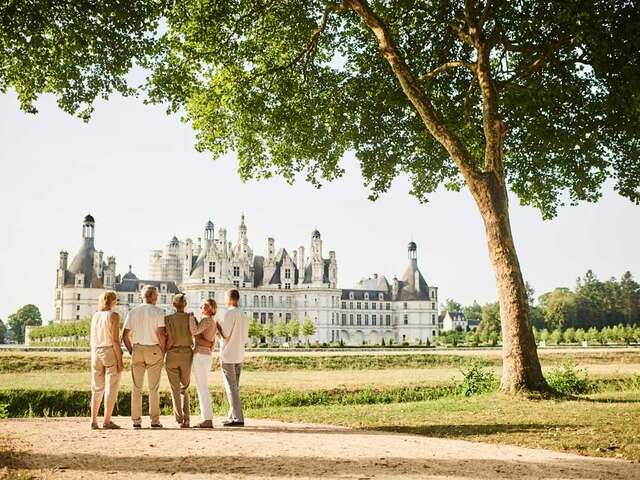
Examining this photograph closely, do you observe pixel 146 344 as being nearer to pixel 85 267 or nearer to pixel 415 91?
pixel 415 91

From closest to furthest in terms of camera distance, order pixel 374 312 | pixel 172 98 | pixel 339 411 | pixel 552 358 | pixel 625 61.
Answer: pixel 339 411 < pixel 625 61 < pixel 172 98 < pixel 552 358 < pixel 374 312

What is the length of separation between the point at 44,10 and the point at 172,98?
3.35 m

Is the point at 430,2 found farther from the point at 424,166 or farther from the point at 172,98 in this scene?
the point at 172,98

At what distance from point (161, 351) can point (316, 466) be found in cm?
309

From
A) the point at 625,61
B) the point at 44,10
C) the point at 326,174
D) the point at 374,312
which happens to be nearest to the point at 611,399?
the point at 625,61

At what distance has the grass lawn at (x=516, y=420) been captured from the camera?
6.74 meters

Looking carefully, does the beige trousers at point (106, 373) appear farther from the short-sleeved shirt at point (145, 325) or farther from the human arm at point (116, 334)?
the short-sleeved shirt at point (145, 325)

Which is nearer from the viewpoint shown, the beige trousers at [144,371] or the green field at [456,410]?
the green field at [456,410]

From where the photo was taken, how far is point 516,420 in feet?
27.0

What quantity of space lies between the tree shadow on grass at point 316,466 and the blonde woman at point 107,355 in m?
1.84

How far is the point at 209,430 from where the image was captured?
24.5 feet

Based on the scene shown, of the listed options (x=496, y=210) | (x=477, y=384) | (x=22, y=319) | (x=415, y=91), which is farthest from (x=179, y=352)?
(x=22, y=319)

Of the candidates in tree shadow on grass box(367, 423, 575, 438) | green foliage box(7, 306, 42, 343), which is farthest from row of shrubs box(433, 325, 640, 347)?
green foliage box(7, 306, 42, 343)

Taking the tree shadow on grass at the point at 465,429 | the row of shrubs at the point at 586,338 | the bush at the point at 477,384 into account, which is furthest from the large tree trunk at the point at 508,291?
the row of shrubs at the point at 586,338
